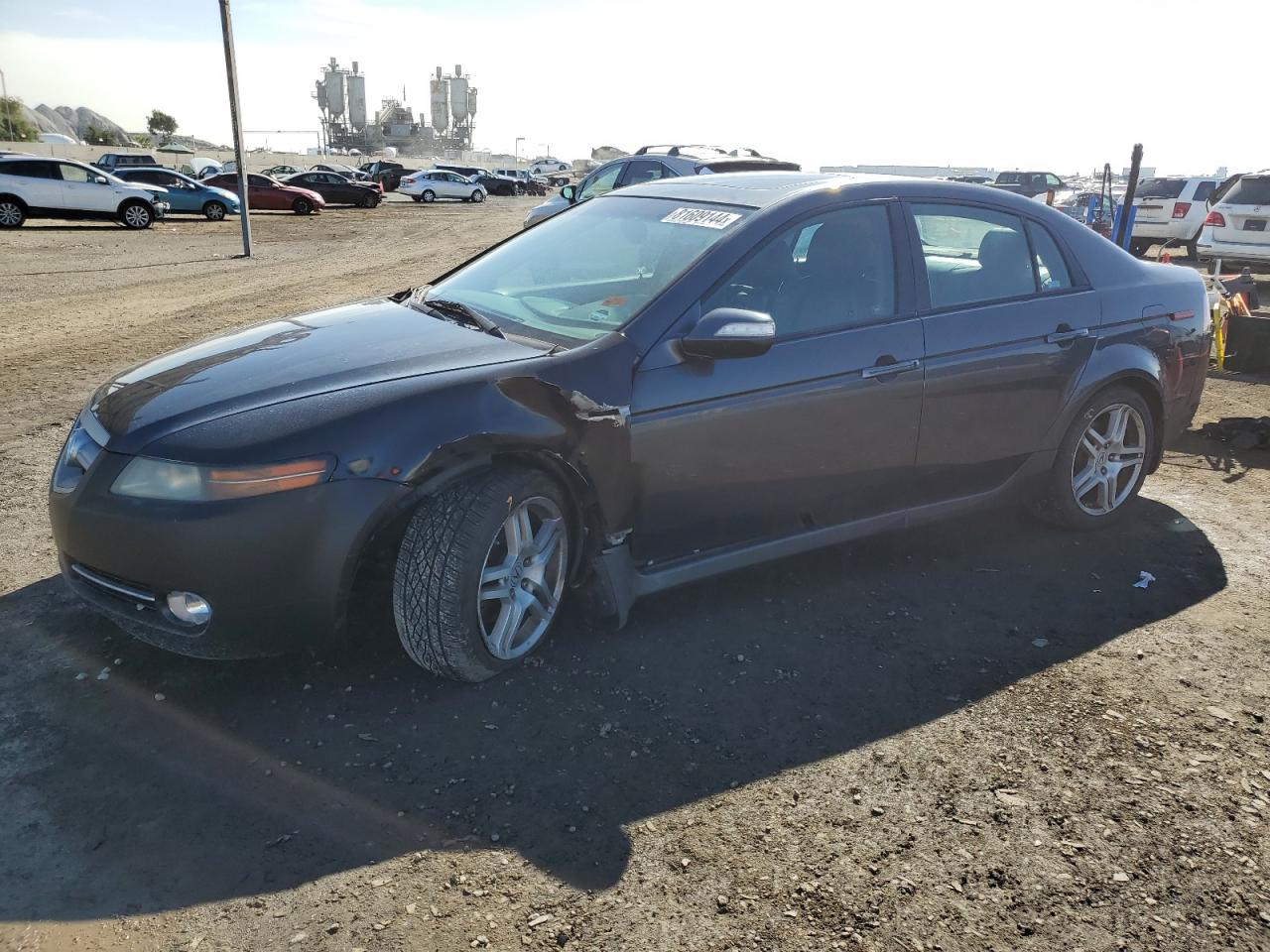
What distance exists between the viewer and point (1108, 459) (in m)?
4.91

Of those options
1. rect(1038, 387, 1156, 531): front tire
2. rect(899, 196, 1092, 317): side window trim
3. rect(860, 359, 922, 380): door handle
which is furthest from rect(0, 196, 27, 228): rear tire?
rect(1038, 387, 1156, 531): front tire

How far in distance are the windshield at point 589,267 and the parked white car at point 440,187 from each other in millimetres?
44493

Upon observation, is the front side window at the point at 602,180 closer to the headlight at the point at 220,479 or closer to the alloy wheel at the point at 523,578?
the alloy wheel at the point at 523,578

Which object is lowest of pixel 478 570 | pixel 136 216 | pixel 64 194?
pixel 136 216

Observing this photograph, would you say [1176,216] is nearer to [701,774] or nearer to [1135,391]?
[1135,391]

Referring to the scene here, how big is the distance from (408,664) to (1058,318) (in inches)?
125

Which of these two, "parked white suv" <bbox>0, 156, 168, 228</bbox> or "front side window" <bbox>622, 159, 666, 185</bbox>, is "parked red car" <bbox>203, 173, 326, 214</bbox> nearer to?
"parked white suv" <bbox>0, 156, 168, 228</bbox>

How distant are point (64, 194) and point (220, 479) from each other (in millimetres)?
24644

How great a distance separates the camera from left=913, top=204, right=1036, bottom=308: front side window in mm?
4188

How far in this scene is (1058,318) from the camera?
177 inches

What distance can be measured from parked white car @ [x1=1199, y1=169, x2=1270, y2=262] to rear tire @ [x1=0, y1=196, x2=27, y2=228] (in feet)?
79.0

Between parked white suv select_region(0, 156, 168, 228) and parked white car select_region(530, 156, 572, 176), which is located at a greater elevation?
parked white suv select_region(0, 156, 168, 228)

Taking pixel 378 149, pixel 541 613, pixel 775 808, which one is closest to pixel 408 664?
pixel 541 613

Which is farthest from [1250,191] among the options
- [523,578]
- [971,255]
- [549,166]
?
[549,166]
